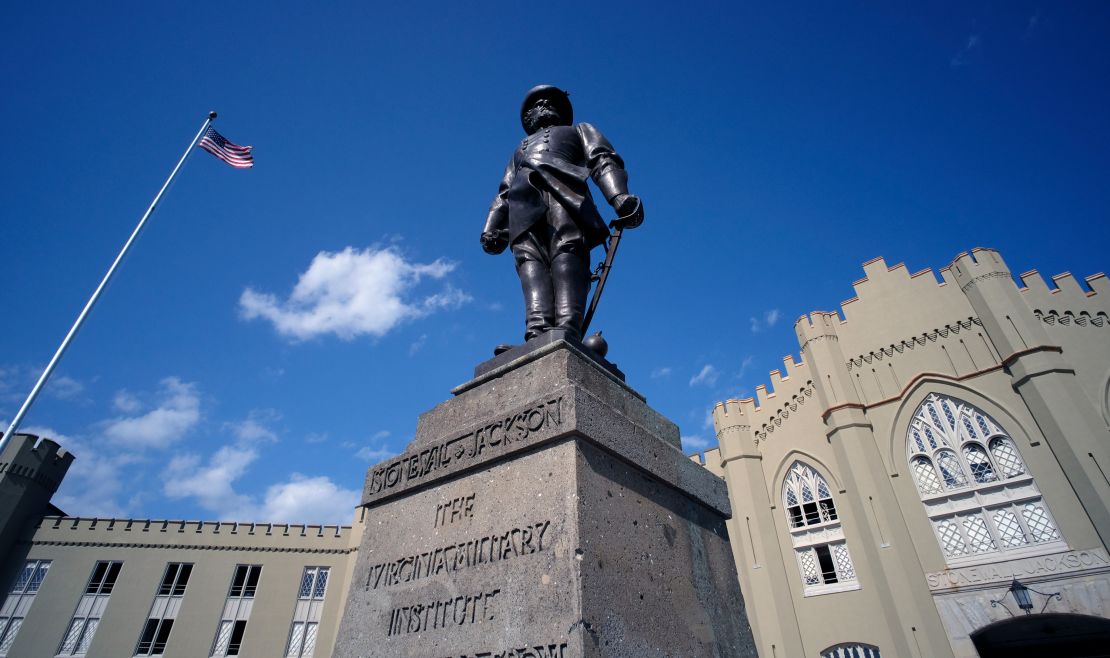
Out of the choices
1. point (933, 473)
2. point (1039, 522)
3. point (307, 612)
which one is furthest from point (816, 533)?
point (307, 612)

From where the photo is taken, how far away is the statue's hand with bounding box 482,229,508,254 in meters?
4.49

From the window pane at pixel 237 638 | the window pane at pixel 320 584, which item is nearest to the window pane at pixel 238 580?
the window pane at pixel 237 638

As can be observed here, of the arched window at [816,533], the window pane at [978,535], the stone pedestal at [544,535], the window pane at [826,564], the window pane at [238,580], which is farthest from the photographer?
the window pane at [238,580]

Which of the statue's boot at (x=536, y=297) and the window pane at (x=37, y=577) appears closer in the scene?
the statue's boot at (x=536, y=297)

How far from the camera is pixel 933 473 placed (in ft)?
52.5

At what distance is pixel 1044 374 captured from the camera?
14.9 metres

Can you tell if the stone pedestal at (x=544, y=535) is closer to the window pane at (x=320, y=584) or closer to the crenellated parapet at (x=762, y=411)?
the crenellated parapet at (x=762, y=411)

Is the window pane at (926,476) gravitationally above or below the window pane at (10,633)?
above

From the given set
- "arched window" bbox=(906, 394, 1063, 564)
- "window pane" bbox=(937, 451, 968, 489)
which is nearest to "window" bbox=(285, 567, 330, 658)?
"arched window" bbox=(906, 394, 1063, 564)

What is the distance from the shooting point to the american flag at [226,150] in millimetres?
13992

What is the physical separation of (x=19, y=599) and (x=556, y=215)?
35993mm

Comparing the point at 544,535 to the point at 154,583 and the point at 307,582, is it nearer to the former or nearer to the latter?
the point at 307,582

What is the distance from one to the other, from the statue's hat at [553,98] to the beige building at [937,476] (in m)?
16.2

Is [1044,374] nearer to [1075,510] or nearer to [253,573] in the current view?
[1075,510]
